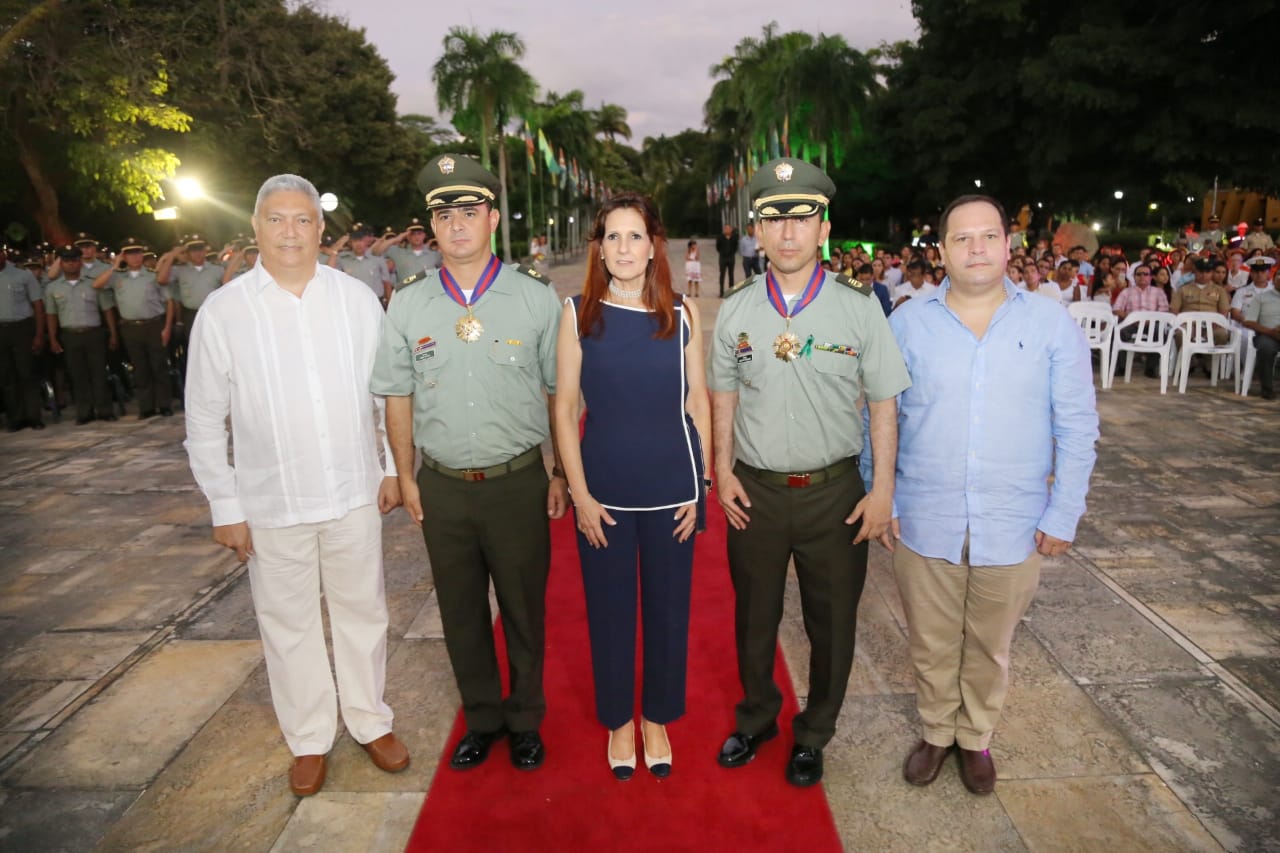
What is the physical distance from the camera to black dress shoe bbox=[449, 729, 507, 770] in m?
3.02

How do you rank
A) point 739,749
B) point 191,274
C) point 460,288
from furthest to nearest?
point 191,274 → point 739,749 → point 460,288

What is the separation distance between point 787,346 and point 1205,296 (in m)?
9.39

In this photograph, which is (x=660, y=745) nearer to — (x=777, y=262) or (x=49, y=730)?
(x=777, y=262)

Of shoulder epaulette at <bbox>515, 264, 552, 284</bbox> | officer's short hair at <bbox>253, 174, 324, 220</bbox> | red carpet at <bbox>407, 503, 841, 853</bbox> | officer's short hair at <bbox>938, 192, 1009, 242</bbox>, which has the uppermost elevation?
officer's short hair at <bbox>253, 174, 324, 220</bbox>

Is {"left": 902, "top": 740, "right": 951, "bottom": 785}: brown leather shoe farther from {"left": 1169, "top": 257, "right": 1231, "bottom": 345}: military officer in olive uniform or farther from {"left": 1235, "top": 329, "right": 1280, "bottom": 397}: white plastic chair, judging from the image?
{"left": 1169, "top": 257, "right": 1231, "bottom": 345}: military officer in olive uniform

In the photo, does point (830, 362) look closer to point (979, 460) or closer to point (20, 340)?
point (979, 460)

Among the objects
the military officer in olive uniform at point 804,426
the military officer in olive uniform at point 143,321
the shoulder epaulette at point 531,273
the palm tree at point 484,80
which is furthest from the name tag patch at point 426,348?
the palm tree at point 484,80

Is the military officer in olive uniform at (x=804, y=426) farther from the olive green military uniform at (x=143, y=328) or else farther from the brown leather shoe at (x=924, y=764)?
the olive green military uniform at (x=143, y=328)

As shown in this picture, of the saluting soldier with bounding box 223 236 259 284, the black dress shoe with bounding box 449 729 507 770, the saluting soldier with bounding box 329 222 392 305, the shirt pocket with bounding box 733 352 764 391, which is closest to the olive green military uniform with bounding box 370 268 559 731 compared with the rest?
the black dress shoe with bounding box 449 729 507 770

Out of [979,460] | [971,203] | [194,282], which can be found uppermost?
[971,203]

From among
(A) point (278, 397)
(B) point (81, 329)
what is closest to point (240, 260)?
(B) point (81, 329)

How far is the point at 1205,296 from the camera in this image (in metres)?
9.75

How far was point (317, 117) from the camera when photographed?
98.0 ft

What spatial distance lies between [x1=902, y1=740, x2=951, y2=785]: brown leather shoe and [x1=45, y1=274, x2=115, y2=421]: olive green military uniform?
924cm
